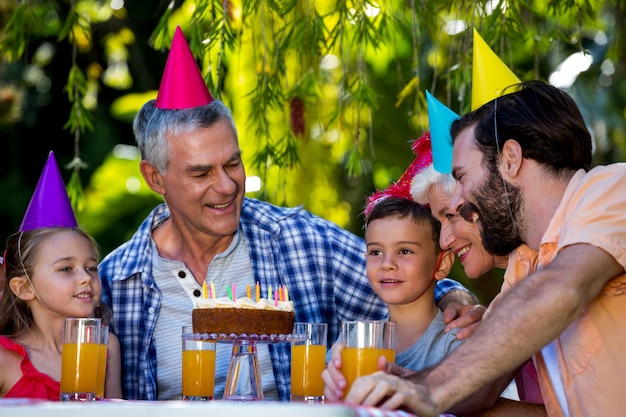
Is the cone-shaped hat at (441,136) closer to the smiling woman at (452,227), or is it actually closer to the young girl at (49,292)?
the smiling woman at (452,227)

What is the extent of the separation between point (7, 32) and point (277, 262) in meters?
1.64

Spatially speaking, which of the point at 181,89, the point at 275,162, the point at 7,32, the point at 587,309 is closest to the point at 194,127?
the point at 181,89

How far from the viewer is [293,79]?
18.5ft

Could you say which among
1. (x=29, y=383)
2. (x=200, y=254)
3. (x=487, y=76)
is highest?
(x=487, y=76)

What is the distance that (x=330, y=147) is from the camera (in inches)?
233

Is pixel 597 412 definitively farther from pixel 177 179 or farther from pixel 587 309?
pixel 177 179

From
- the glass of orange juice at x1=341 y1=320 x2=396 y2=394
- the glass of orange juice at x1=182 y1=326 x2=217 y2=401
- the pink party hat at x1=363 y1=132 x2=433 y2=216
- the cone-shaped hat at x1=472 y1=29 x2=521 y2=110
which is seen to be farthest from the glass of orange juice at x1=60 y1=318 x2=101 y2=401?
the cone-shaped hat at x1=472 y1=29 x2=521 y2=110

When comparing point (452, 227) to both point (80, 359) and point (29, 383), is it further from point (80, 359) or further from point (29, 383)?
point (29, 383)

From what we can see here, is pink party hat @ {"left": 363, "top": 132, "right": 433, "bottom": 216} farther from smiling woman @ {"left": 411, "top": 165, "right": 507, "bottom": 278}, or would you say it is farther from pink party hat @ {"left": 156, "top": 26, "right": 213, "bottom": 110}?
pink party hat @ {"left": 156, "top": 26, "right": 213, "bottom": 110}

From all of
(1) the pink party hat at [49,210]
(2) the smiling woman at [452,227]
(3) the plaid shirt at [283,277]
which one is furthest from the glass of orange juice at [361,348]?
(1) the pink party hat at [49,210]

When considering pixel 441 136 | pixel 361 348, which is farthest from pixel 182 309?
pixel 361 348

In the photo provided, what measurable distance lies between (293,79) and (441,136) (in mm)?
2423

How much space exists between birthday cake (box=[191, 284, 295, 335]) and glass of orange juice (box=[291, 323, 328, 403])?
134 mm

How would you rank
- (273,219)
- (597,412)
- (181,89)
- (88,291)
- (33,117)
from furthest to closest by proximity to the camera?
1. (33,117)
2. (273,219)
3. (181,89)
4. (88,291)
5. (597,412)
